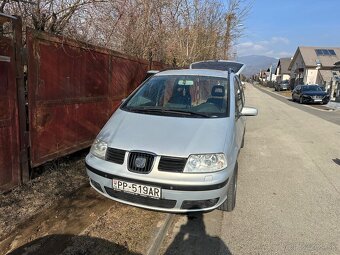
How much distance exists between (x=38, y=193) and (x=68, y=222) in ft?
2.65

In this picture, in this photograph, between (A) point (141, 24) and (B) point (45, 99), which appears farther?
(A) point (141, 24)

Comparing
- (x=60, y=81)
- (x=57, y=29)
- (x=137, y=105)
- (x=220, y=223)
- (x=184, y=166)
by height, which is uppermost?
(x=57, y=29)

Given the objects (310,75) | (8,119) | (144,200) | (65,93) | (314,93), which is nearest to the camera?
(144,200)

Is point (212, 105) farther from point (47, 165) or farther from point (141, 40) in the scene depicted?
point (141, 40)

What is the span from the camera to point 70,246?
3.07 metres

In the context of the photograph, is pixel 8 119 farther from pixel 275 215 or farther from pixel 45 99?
pixel 275 215

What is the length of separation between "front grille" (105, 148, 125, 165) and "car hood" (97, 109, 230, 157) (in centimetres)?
5

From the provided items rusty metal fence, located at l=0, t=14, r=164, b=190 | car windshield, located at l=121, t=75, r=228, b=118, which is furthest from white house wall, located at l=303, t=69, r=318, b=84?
car windshield, located at l=121, t=75, r=228, b=118

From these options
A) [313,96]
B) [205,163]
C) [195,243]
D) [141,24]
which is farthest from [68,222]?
[313,96]

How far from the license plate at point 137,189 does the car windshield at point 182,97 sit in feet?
3.87

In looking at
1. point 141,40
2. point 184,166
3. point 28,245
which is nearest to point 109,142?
point 184,166

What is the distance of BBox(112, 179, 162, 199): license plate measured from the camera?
10.5ft

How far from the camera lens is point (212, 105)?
4348mm

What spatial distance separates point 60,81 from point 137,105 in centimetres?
118
